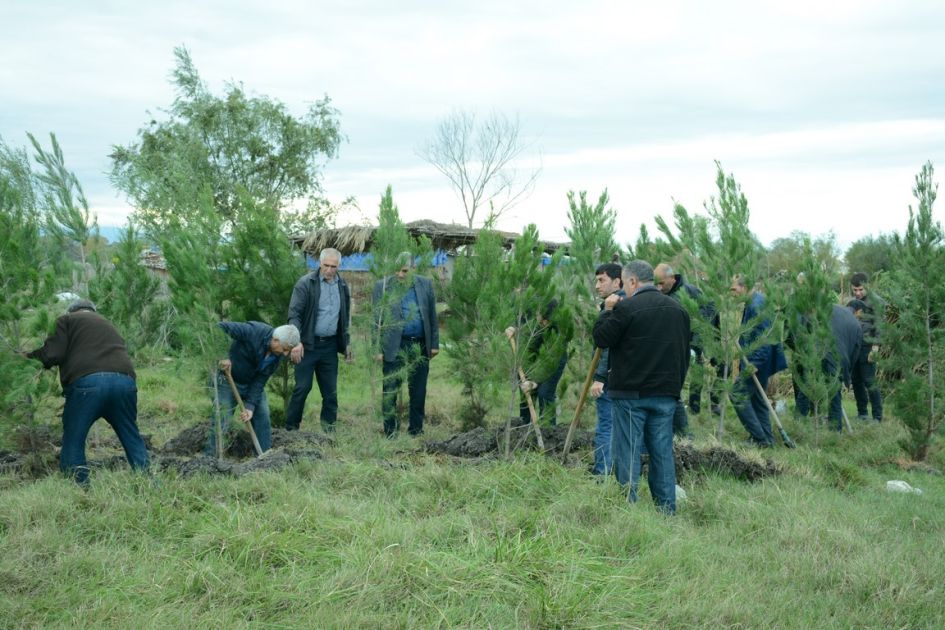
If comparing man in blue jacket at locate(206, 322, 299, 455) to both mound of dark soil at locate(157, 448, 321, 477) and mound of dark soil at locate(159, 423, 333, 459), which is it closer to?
mound of dark soil at locate(159, 423, 333, 459)

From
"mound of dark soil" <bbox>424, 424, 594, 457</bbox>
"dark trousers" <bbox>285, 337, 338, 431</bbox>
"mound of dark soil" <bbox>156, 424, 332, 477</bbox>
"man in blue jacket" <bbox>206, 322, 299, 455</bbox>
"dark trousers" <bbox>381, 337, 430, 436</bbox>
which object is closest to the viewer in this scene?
"mound of dark soil" <bbox>156, 424, 332, 477</bbox>

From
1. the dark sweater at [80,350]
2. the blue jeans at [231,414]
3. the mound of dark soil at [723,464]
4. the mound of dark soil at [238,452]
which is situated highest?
the dark sweater at [80,350]

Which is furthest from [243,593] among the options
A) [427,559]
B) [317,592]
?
[427,559]

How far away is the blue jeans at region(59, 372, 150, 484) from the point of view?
6160 millimetres

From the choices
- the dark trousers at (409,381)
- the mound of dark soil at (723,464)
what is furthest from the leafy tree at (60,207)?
the mound of dark soil at (723,464)

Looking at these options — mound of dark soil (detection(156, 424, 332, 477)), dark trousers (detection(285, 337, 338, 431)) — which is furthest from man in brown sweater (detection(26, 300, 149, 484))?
dark trousers (detection(285, 337, 338, 431))

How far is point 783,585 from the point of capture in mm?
4754

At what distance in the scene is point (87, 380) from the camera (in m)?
6.16

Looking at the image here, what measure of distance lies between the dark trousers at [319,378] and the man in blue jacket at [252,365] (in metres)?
0.95

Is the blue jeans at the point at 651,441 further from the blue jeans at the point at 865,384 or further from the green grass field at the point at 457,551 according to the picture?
the blue jeans at the point at 865,384

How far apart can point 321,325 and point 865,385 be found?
23.3 ft

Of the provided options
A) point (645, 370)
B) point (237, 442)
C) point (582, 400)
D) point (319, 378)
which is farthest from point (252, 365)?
point (645, 370)

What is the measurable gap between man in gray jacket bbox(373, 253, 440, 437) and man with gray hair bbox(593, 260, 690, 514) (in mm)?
2660

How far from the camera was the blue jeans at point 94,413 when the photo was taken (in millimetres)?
6160
